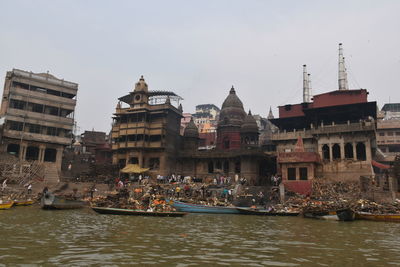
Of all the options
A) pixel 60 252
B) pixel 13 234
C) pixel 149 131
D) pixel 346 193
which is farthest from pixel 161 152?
pixel 60 252

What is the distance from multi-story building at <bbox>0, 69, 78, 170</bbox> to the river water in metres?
34.9

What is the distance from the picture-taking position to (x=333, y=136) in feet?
133

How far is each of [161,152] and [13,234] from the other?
35295 millimetres

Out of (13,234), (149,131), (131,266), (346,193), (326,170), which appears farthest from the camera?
(149,131)

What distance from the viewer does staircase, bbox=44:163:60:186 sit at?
141 ft

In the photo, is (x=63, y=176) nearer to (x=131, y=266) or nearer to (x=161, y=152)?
(x=161, y=152)

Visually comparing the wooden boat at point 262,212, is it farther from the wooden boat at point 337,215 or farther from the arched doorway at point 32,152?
the arched doorway at point 32,152

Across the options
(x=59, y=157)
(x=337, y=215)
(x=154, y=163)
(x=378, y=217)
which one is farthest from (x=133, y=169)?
(x=378, y=217)

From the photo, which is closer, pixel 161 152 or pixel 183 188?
pixel 183 188

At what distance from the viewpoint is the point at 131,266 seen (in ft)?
29.9

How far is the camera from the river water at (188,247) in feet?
32.6

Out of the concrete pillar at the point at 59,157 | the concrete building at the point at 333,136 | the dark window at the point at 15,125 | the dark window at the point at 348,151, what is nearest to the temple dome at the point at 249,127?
the concrete building at the point at 333,136

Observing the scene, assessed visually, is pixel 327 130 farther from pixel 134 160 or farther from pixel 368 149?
pixel 134 160

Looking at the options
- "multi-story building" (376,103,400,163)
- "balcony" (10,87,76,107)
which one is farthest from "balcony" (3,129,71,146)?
"multi-story building" (376,103,400,163)
